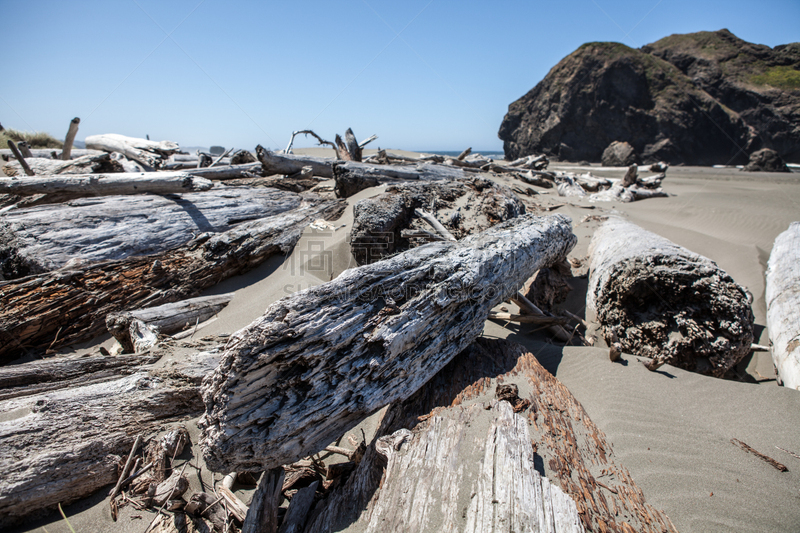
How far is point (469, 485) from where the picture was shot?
4.69 feet

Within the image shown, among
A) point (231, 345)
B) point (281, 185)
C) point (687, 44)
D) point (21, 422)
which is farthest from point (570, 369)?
point (687, 44)

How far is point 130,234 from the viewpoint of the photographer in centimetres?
415

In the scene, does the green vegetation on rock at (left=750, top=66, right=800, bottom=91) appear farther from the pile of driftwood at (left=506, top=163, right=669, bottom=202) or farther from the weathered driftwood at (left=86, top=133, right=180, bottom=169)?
the weathered driftwood at (left=86, top=133, right=180, bottom=169)

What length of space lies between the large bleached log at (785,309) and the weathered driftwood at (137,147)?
36.6 ft

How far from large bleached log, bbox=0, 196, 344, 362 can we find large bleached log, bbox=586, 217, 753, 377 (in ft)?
13.6

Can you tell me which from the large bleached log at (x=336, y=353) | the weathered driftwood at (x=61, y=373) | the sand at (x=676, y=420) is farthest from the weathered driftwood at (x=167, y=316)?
the large bleached log at (x=336, y=353)

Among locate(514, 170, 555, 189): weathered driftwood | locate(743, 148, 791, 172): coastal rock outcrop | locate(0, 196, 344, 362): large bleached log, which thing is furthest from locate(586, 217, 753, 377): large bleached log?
locate(743, 148, 791, 172): coastal rock outcrop

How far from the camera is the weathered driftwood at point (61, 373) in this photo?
7.47 ft

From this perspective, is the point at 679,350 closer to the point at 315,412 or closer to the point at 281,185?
the point at 315,412

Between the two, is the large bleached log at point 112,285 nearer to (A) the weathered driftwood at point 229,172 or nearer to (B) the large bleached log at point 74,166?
(A) the weathered driftwood at point 229,172

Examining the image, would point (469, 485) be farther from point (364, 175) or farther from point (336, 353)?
point (364, 175)

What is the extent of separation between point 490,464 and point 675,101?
38762 millimetres

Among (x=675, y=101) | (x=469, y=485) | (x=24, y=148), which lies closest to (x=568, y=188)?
(x=469, y=485)

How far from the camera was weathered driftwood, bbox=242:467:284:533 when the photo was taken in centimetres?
153
